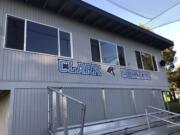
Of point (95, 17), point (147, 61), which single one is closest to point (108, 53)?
point (95, 17)

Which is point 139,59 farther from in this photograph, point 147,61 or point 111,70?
point 111,70

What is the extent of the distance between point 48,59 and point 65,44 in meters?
1.00

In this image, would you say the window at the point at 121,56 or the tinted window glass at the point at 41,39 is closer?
the tinted window glass at the point at 41,39

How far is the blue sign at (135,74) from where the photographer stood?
865cm

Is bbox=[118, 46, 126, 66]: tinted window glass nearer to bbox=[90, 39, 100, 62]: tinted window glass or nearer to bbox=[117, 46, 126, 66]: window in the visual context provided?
bbox=[117, 46, 126, 66]: window

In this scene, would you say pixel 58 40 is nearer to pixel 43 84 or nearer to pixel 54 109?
pixel 43 84

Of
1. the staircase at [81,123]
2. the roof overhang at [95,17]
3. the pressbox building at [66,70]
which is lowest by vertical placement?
the staircase at [81,123]

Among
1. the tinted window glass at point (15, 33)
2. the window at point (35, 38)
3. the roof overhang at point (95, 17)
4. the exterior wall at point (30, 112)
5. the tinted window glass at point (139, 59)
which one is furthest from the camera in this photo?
the tinted window glass at point (139, 59)

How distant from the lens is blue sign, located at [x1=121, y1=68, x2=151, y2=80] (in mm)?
8647

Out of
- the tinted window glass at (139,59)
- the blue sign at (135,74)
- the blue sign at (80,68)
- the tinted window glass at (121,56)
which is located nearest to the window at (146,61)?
the tinted window glass at (139,59)

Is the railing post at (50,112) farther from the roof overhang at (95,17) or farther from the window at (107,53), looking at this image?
the roof overhang at (95,17)

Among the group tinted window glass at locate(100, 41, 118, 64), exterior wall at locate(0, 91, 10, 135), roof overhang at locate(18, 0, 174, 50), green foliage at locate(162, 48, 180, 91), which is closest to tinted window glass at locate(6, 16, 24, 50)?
roof overhang at locate(18, 0, 174, 50)

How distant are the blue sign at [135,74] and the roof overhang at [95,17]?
1.76m

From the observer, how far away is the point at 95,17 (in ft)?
25.6
